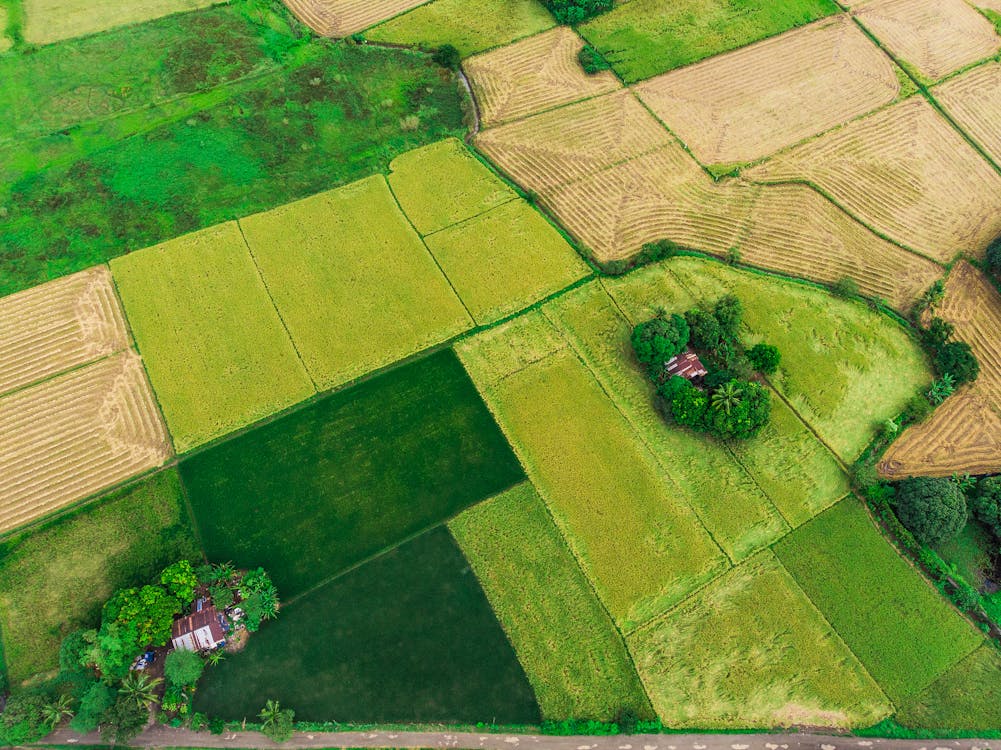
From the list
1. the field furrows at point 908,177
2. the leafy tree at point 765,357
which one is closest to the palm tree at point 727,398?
the leafy tree at point 765,357

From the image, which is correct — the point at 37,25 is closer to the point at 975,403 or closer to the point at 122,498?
the point at 122,498

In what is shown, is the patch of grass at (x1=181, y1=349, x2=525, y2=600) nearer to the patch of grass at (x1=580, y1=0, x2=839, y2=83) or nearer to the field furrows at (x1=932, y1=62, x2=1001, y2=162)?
the patch of grass at (x1=580, y1=0, x2=839, y2=83)

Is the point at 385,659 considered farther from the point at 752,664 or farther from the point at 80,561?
the point at 752,664

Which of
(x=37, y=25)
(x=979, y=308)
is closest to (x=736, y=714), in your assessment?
(x=979, y=308)

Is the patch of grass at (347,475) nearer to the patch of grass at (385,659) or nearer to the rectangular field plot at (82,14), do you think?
the patch of grass at (385,659)

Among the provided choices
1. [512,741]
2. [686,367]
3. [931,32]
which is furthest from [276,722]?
[931,32]

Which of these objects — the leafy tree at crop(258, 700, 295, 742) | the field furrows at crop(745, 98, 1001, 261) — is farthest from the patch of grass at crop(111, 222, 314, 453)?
the field furrows at crop(745, 98, 1001, 261)
